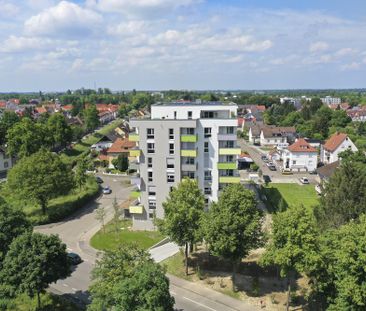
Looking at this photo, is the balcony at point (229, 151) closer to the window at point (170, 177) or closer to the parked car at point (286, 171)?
the window at point (170, 177)

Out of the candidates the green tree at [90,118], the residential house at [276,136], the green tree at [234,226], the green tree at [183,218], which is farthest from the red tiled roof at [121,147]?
the green tree at [234,226]

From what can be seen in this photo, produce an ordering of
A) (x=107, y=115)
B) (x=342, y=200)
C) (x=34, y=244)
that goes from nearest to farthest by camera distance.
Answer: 1. (x=34, y=244)
2. (x=342, y=200)
3. (x=107, y=115)

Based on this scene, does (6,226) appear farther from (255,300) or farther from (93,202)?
(93,202)

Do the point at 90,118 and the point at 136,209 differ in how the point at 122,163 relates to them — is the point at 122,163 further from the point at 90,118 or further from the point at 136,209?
the point at 90,118

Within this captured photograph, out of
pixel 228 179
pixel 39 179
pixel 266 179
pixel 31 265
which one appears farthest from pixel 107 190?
pixel 31 265

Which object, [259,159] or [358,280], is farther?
[259,159]

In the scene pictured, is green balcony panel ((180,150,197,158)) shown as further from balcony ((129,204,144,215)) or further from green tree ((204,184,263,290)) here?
green tree ((204,184,263,290))

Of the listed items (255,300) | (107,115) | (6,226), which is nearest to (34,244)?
(6,226)
